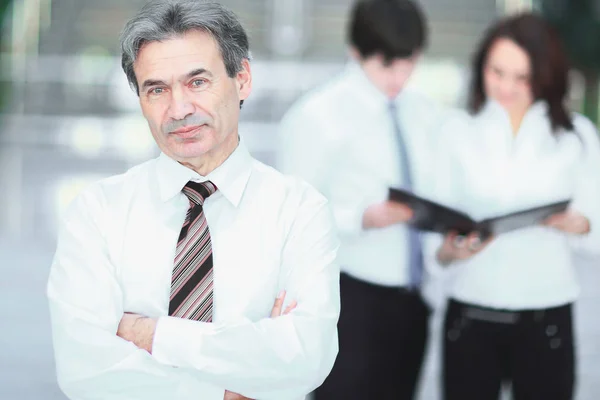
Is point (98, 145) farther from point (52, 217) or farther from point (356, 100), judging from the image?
point (356, 100)

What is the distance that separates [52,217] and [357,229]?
5.52 m

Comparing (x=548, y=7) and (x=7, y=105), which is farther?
(x=7, y=105)

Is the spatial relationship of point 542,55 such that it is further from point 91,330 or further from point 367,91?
point 91,330

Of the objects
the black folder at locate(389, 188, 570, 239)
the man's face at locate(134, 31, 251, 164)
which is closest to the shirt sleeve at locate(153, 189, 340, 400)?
the man's face at locate(134, 31, 251, 164)

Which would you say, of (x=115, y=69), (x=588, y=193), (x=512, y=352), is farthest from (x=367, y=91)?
(x=115, y=69)

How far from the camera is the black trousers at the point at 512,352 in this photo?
2369 millimetres

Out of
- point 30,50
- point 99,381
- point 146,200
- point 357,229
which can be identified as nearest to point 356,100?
point 357,229

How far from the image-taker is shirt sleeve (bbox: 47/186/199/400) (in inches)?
52.8

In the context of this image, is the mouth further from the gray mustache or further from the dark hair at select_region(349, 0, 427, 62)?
the dark hair at select_region(349, 0, 427, 62)

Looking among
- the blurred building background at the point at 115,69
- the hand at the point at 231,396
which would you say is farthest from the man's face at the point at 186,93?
the blurred building background at the point at 115,69

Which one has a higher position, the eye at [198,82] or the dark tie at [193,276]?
the eye at [198,82]

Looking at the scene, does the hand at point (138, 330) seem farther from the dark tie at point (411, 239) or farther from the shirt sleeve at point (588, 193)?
the shirt sleeve at point (588, 193)

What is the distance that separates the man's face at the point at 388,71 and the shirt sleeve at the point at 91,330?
1.31 meters

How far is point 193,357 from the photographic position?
1.33m
